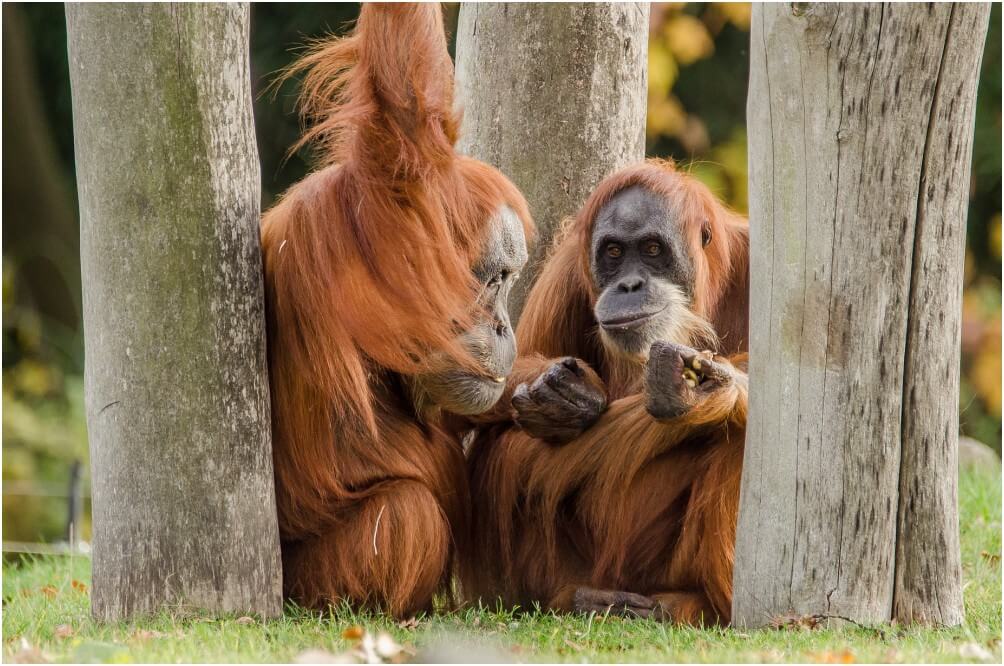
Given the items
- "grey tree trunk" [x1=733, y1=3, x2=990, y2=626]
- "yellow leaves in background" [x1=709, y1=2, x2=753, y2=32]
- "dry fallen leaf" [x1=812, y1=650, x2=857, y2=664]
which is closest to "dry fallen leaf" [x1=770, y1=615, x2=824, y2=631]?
"grey tree trunk" [x1=733, y1=3, x2=990, y2=626]

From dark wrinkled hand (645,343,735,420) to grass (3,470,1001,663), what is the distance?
2.13ft

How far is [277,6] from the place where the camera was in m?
9.99

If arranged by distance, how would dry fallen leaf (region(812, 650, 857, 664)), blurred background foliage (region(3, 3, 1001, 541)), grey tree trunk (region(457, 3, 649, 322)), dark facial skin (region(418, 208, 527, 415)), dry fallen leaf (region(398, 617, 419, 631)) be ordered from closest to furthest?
dry fallen leaf (region(812, 650, 857, 664)), dry fallen leaf (region(398, 617, 419, 631)), dark facial skin (region(418, 208, 527, 415)), grey tree trunk (region(457, 3, 649, 322)), blurred background foliage (region(3, 3, 1001, 541))

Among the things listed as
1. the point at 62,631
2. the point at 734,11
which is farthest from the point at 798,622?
the point at 734,11

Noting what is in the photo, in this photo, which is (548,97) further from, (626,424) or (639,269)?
(626,424)

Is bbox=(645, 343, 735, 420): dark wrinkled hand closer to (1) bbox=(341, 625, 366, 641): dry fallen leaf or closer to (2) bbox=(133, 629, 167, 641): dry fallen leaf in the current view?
(1) bbox=(341, 625, 366, 641): dry fallen leaf

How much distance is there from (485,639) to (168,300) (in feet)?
4.26

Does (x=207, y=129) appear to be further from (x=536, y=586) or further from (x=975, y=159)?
(x=975, y=159)

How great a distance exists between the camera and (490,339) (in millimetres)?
3934

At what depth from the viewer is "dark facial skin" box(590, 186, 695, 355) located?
4105 mm

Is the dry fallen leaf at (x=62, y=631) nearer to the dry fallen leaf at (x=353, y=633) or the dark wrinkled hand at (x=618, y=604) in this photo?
the dry fallen leaf at (x=353, y=633)

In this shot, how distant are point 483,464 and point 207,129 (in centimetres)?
165

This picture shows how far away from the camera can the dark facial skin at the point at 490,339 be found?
391cm

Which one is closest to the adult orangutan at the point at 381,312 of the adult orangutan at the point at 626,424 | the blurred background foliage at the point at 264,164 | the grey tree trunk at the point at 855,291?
the adult orangutan at the point at 626,424
